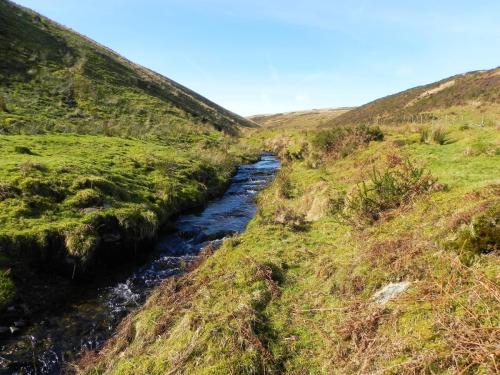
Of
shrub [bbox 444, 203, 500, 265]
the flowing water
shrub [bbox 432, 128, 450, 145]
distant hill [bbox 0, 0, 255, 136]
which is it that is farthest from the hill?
distant hill [bbox 0, 0, 255, 136]

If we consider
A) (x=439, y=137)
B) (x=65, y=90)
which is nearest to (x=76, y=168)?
(x=439, y=137)

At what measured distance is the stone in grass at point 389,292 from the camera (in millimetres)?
7418

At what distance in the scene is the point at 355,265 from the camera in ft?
30.4

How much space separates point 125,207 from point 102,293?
16.0 ft

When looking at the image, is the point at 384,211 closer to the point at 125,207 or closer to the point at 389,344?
the point at 389,344

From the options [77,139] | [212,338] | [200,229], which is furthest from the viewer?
[77,139]

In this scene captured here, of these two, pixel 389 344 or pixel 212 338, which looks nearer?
pixel 389 344

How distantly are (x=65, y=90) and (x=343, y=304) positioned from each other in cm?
4502

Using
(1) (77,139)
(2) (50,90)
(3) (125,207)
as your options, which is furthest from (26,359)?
(2) (50,90)

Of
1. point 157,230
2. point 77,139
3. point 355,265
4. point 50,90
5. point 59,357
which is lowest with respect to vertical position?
point 59,357

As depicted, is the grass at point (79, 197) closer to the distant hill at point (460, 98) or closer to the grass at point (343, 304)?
the grass at point (343, 304)

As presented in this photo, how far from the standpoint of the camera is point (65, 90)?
43875mm

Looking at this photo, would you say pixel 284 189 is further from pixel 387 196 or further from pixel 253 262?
pixel 253 262

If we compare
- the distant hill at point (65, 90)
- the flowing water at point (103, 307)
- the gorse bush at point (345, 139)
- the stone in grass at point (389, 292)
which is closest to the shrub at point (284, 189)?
the flowing water at point (103, 307)
